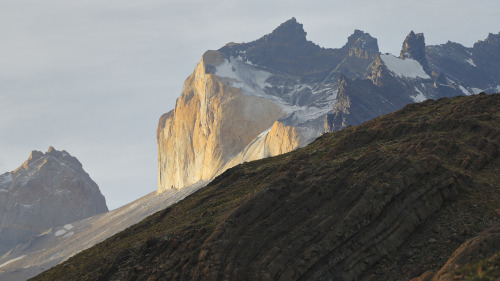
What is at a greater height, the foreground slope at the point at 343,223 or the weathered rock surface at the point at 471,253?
the foreground slope at the point at 343,223

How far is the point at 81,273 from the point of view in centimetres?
3900

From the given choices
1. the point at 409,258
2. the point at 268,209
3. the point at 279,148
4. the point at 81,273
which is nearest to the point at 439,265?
the point at 409,258

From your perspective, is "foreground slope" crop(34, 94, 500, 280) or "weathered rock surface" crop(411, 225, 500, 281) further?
"foreground slope" crop(34, 94, 500, 280)

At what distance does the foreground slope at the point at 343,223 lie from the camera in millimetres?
29562

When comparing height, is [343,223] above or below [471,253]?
above

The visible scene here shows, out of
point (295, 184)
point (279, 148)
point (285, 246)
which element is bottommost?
point (285, 246)

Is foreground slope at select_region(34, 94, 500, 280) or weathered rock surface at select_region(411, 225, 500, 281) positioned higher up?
foreground slope at select_region(34, 94, 500, 280)

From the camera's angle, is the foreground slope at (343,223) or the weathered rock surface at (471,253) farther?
the foreground slope at (343,223)

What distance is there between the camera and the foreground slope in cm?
2956

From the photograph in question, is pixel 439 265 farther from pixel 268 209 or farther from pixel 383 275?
pixel 268 209

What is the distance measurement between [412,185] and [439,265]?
19.9ft

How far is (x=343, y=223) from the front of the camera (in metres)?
31.1

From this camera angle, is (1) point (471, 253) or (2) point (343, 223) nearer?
(1) point (471, 253)

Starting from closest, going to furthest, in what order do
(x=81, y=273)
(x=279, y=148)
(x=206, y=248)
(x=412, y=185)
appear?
(x=206, y=248)
(x=412, y=185)
(x=81, y=273)
(x=279, y=148)
